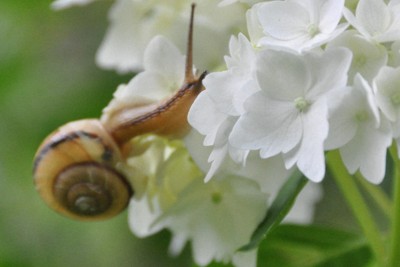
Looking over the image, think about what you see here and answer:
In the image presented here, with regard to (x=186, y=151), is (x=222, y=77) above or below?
above

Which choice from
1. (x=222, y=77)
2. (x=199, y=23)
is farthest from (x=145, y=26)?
(x=222, y=77)

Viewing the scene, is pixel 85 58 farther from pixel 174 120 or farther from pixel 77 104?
pixel 174 120

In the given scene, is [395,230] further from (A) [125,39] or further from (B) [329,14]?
(A) [125,39]

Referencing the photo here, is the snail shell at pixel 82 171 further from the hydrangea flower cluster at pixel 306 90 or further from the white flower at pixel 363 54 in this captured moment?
the white flower at pixel 363 54

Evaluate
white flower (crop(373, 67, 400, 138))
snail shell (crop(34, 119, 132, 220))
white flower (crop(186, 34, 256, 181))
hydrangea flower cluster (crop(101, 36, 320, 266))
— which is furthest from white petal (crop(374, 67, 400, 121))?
snail shell (crop(34, 119, 132, 220))

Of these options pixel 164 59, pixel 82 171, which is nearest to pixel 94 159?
pixel 82 171

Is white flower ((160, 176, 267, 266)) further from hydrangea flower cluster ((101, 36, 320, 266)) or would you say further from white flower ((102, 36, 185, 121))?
white flower ((102, 36, 185, 121))
